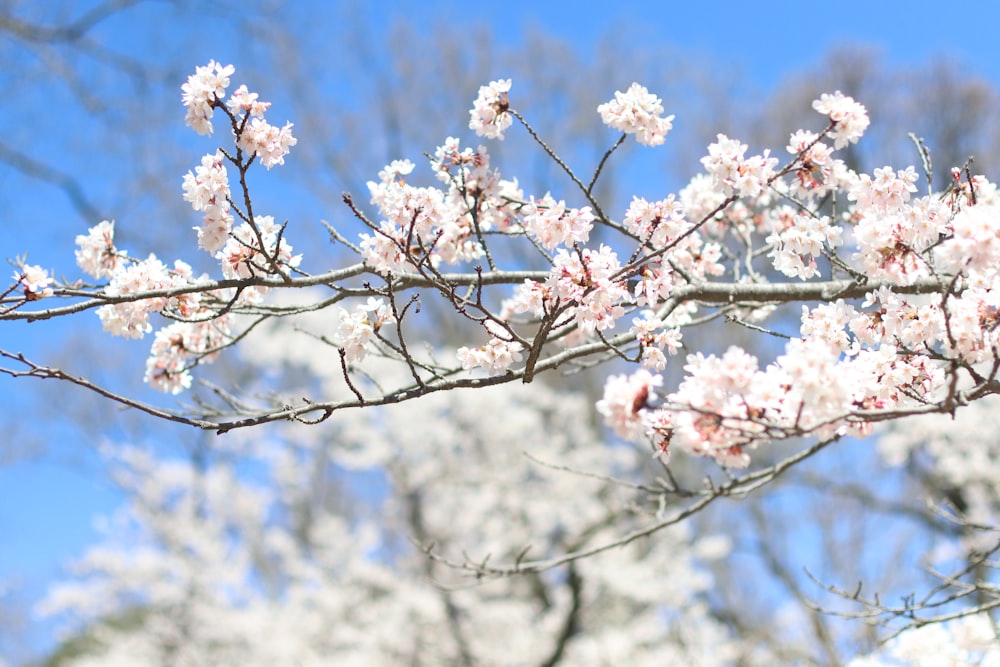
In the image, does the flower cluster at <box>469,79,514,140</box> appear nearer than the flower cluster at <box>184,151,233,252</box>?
No

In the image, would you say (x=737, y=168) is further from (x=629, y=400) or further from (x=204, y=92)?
(x=204, y=92)

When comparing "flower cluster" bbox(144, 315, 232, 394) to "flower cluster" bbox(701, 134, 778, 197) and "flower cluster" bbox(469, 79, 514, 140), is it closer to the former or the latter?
"flower cluster" bbox(469, 79, 514, 140)

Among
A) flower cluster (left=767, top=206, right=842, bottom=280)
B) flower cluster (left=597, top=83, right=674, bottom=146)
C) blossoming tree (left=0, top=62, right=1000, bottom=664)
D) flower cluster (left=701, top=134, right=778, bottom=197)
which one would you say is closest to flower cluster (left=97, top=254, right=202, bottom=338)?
blossoming tree (left=0, top=62, right=1000, bottom=664)

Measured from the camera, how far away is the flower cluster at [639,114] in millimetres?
2547

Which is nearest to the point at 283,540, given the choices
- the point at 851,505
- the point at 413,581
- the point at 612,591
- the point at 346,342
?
the point at 413,581

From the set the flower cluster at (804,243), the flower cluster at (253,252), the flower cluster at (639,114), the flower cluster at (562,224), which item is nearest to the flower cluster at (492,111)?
the flower cluster at (639,114)

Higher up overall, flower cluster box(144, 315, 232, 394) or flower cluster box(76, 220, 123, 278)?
flower cluster box(76, 220, 123, 278)

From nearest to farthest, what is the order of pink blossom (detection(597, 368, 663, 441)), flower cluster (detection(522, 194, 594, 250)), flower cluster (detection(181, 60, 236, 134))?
pink blossom (detection(597, 368, 663, 441)), flower cluster (detection(181, 60, 236, 134)), flower cluster (detection(522, 194, 594, 250))

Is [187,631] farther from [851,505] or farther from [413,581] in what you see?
[851,505]

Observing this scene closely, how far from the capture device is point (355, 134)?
1314 centimetres

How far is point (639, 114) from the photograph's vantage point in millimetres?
2543

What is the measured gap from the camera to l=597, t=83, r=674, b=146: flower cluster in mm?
2547

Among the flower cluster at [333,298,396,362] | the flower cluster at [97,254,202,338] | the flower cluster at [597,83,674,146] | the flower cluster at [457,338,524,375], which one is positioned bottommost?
the flower cluster at [457,338,524,375]

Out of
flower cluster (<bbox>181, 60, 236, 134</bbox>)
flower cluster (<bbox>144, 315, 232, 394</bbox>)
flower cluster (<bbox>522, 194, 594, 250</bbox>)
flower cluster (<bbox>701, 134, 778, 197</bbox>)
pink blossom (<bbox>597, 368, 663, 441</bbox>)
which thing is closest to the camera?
pink blossom (<bbox>597, 368, 663, 441</bbox>)
